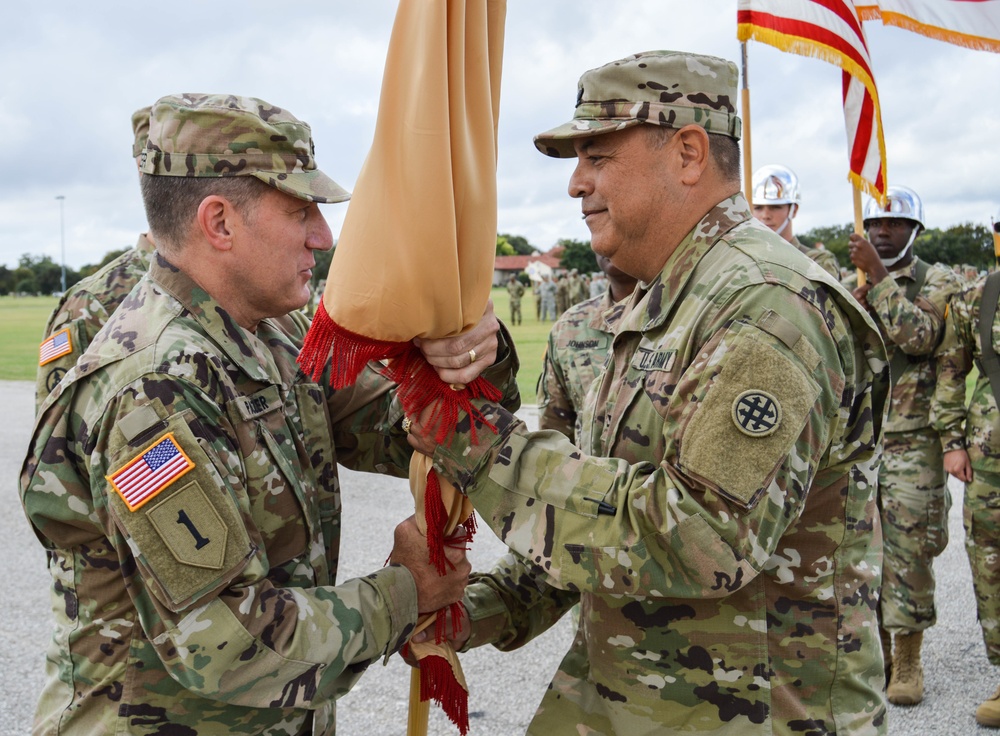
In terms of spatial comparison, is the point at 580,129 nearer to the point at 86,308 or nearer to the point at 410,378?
the point at 410,378

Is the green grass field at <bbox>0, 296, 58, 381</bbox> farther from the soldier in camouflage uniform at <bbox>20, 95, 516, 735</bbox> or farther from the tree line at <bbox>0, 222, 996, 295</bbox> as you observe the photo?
the soldier in camouflage uniform at <bbox>20, 95, 516, 735</bbox>

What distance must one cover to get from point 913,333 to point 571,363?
272 cm

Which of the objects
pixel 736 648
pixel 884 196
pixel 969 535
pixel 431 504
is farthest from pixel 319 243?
pixel 969 535

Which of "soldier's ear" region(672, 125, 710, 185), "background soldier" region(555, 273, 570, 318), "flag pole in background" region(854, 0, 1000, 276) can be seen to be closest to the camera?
"soldier's ear" region(672, 125, 710, 185)

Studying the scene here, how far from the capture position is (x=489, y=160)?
2.26 m

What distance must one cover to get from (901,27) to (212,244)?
14.9 feet

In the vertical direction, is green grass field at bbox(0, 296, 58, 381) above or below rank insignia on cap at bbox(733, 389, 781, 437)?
above

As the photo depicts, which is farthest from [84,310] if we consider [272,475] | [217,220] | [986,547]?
[986,547]

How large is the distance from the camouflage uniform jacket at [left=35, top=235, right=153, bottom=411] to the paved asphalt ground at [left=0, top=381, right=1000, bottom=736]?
1.78m

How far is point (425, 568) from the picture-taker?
2.57 meters

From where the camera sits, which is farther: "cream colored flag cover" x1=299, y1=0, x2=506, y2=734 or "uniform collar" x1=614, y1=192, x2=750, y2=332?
"uniform collar" x1=614, y1=192, x2=750, y2=332

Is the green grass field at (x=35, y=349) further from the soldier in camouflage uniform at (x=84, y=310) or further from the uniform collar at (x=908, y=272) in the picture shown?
the soldier in camouflage uniform at (x=84, y=310)

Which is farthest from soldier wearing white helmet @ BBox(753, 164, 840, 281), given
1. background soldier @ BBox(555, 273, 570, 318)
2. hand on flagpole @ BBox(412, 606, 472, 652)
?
background soldier @ BBox(555, 273, 570, 318)

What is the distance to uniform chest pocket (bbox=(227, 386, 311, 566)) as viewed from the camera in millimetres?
2344
